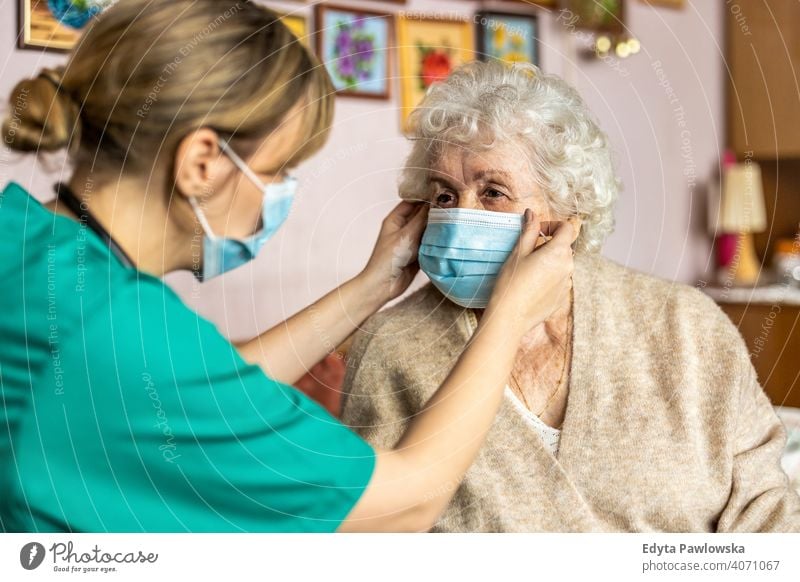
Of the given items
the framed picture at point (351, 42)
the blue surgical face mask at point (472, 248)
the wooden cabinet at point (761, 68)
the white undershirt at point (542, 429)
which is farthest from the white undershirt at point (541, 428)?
the wooden cabinet at point (761, 68)

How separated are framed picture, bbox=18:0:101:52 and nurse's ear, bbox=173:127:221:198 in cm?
21

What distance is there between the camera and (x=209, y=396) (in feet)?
2.56

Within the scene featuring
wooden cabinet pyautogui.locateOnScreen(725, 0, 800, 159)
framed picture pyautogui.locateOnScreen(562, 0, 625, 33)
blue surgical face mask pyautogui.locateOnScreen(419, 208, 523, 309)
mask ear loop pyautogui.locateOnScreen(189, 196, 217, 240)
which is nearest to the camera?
mask ear loop pyautogui.locateOnScreen(189, 196, 217, 240)

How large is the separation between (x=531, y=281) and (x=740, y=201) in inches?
64.0

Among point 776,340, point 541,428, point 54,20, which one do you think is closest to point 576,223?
point 541,428

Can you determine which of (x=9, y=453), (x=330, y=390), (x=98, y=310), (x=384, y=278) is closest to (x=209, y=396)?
(x=98, y=310)

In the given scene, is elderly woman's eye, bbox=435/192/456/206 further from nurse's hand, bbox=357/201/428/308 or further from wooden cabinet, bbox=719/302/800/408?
wooden cabinet, bbox=719/302/800/408

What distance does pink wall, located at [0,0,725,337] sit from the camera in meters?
1.13

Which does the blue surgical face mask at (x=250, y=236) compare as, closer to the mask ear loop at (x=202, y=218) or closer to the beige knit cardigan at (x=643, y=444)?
the mask ear loop at (x=202, y=218)

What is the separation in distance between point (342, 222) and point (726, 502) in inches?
23.6

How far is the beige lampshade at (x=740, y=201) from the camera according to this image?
2261 mm

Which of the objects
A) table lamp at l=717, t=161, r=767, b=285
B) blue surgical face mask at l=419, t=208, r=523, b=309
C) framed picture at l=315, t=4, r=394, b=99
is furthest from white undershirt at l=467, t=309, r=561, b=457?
table lamp at l=717, t=161, r=767, b=285

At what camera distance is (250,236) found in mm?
939
